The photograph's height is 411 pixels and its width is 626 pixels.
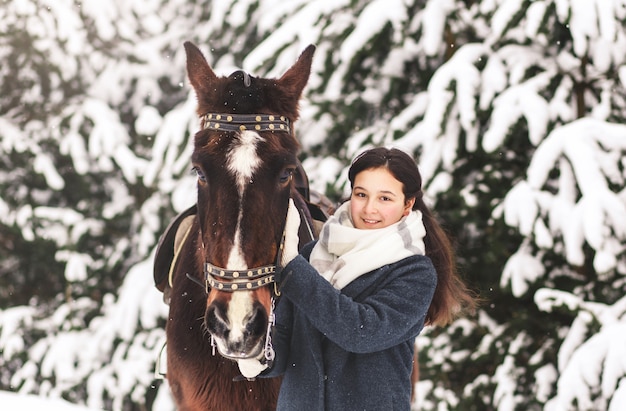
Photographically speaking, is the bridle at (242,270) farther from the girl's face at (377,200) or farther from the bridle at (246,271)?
the girl's face at (377,200)

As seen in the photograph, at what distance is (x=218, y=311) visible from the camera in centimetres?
201

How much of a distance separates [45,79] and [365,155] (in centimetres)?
830

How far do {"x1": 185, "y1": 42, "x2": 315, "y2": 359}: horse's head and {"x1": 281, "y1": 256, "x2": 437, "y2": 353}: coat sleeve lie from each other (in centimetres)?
18

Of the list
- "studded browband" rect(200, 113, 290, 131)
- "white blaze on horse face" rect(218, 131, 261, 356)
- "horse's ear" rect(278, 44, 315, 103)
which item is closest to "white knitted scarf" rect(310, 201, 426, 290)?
"white blaze on horse face" rect(218, 131, 261, 356)

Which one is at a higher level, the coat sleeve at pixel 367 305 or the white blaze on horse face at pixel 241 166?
the white blaze on horse face at pixel 241 166

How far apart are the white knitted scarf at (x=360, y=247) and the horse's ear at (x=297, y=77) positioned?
63 cm

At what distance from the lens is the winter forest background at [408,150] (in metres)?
4.19

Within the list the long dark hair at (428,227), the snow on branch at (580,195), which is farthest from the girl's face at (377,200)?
the snow on branch at (580,195)

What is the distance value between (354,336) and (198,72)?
1.26m

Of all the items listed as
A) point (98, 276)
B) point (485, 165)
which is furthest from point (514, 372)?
point (98, 276)

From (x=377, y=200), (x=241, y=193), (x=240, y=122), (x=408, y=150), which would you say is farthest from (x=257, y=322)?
(x=408, y=150)

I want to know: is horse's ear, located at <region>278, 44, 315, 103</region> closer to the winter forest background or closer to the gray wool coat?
the gray wool coat

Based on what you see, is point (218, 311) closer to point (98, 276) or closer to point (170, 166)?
point (170, 166)

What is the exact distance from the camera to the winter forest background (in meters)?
4.19
